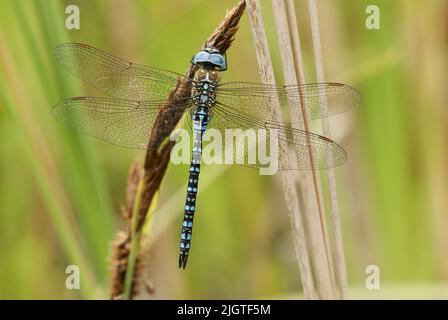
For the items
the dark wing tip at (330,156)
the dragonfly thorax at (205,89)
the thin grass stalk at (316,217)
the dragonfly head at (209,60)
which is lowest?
the thin grass stalk at (316,217)

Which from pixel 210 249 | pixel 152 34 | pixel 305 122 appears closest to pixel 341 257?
pixel 305 122

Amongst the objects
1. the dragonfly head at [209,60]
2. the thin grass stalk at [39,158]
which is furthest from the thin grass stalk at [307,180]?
the thin grass stalk at [39,158]

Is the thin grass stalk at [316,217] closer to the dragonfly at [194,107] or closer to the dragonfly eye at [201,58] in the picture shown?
the dragonfly at [194,107]

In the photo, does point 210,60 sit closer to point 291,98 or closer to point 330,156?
point 291,98

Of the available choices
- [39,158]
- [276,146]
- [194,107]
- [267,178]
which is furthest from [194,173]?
[267,178]

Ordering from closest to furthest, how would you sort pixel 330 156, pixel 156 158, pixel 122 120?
pixel 156 158, pixel 330 156, pixel 122 120

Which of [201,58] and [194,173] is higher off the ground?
[201,58]

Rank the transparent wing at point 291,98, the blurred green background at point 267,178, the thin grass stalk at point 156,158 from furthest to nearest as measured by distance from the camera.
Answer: the blurred green background at point 267,178 < the transparent wing at point 291,98 < the thin grass stalk at point 156,158
